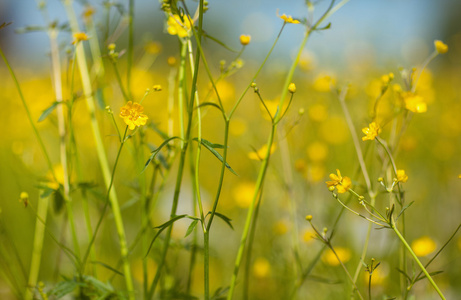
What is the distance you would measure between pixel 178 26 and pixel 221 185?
1.33 feet

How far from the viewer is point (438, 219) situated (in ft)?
6.89

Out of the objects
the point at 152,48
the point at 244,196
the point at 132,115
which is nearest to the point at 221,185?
the point at 132,115

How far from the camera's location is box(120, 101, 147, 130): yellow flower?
0.90m

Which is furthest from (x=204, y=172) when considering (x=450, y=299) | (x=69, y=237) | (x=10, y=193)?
(x=450, y=299)

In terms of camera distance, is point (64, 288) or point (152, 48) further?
point (152, 48)

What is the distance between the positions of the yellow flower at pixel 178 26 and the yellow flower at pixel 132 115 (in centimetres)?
20

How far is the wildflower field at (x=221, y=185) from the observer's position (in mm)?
987

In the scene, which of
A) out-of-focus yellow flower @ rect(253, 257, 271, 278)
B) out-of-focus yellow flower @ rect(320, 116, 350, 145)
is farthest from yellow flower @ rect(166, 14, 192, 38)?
out-of-focus yellow flower @ rect(320, 116, 350, 145)

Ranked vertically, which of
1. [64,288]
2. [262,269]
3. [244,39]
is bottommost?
[262,269]

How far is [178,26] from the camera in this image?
3.38ft

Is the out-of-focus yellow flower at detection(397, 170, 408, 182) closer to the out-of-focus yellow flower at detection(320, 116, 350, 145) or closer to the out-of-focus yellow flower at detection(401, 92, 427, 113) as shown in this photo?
the out-of-focus yellow flower at detection(401, 92, 427, 113)

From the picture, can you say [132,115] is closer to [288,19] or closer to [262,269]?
[288,19]

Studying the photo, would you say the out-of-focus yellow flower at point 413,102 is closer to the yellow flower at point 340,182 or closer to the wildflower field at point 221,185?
the wildflower field at point 221,185

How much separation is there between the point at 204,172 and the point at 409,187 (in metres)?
1.19
